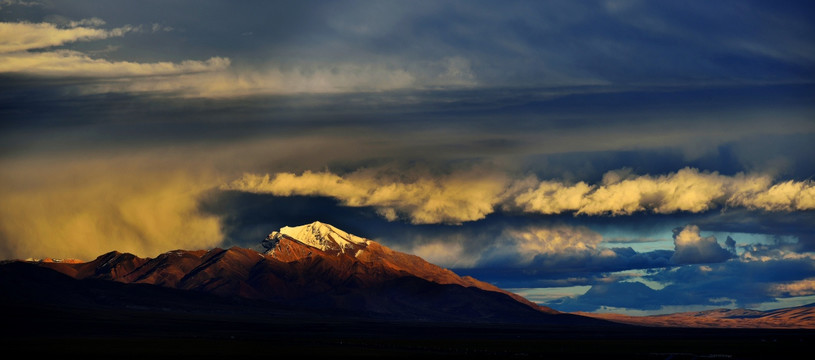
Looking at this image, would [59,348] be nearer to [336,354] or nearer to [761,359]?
[336,354]

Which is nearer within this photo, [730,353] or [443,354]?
[443,354]

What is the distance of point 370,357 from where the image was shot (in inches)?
6826

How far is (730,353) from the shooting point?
199 m

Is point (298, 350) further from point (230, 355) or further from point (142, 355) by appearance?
point (142, 355)

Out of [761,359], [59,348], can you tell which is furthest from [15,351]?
[761,359]

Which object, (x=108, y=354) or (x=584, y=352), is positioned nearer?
(x=108, y=354)

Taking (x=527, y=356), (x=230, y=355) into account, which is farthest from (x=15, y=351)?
(x=527, y=356)

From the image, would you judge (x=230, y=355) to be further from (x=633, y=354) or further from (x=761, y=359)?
(x=761, y=359)

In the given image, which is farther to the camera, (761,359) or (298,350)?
(298,350)

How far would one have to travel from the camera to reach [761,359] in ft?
583

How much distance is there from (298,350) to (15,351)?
5404 centimetres

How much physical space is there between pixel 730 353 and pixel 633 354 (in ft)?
78.1

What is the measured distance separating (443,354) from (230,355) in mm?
40260

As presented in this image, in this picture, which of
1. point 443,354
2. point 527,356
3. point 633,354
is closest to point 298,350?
point 443,354
